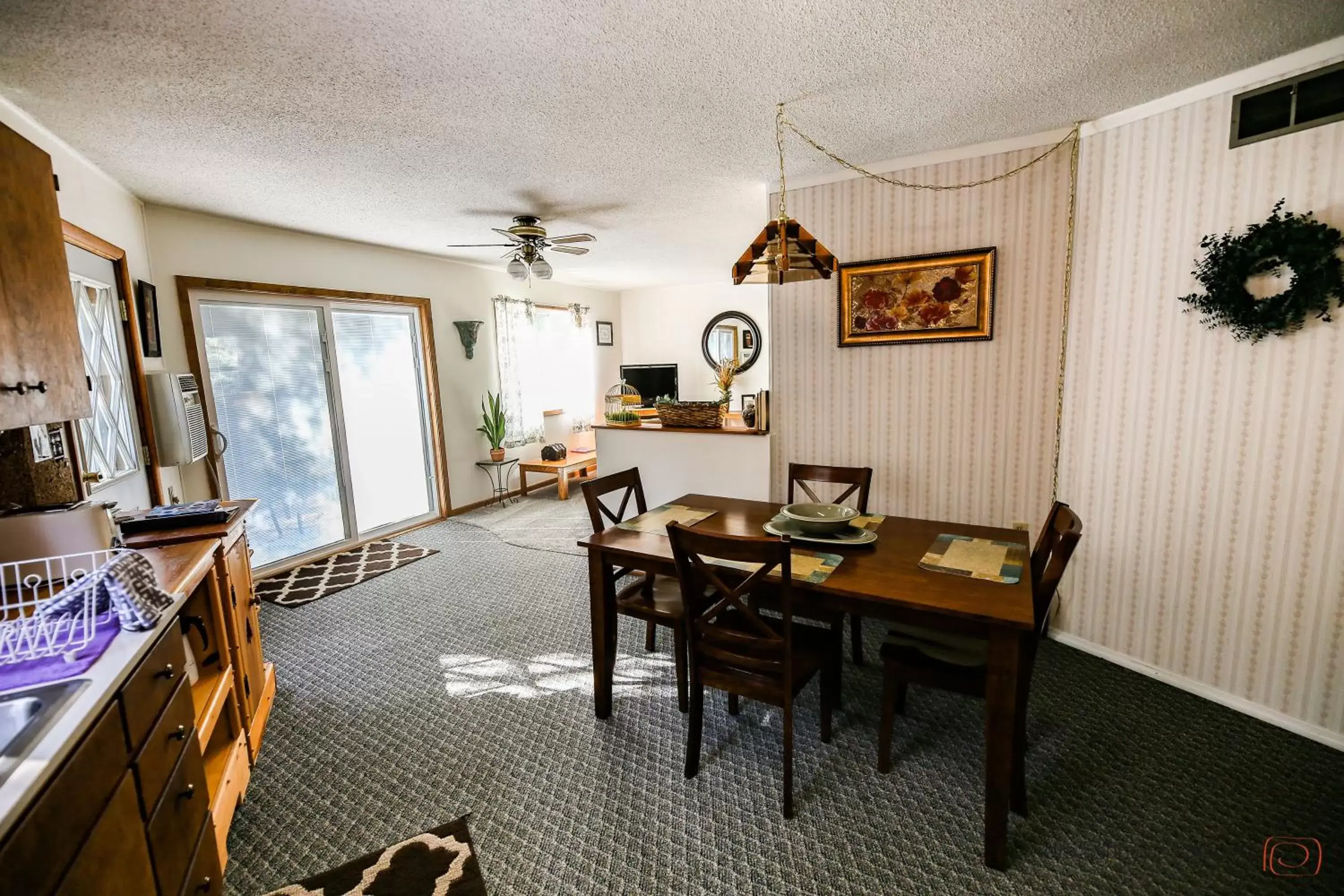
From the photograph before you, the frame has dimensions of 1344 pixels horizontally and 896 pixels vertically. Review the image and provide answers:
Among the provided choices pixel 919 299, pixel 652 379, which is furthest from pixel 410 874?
pixel 652 379

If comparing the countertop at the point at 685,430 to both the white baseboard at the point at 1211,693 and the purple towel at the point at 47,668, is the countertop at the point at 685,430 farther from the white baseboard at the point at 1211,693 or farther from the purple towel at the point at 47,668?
the purple towel at the point at 47,668

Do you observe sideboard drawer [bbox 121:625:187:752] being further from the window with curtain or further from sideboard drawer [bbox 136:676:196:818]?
the window with curtain

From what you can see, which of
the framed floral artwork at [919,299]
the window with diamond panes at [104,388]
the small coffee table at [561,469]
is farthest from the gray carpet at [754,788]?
the small coffee table at [561,469]

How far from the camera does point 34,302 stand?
1.49 m

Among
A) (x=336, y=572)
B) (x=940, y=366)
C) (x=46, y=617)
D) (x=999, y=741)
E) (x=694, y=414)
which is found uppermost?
(x=940, y=366)

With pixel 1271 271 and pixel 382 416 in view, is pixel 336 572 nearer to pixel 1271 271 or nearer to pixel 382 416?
pixel 382 416

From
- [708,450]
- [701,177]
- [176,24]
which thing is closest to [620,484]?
[708,450]

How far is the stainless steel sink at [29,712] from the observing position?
0.88 metres

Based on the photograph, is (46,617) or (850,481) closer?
(46,617)

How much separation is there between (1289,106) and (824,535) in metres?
2.27

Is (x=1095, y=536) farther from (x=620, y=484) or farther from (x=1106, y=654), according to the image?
(x=620, y=484)

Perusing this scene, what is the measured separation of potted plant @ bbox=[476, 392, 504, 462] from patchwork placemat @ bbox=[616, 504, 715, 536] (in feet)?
11.2

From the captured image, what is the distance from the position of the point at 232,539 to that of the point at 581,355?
17.6 ft

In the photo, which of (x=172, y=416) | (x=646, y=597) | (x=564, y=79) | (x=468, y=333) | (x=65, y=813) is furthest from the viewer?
(x=468, y=333)
